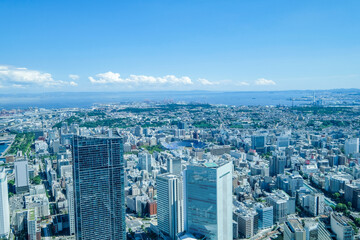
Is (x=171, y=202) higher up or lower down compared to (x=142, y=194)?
higher up

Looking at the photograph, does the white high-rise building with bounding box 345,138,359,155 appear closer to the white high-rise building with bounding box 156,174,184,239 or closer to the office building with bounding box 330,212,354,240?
the office building with bounding box 330,212,354,240

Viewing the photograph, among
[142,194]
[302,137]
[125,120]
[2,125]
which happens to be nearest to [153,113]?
[125,120]

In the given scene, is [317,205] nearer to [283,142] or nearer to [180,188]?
[180,188]

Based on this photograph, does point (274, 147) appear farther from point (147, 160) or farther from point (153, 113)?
point (153, 113)

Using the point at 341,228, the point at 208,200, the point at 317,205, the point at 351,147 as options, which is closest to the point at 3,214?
the point at 208,200

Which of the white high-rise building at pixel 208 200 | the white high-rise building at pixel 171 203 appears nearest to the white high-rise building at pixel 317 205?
the white high-rise building at pixel 208 200

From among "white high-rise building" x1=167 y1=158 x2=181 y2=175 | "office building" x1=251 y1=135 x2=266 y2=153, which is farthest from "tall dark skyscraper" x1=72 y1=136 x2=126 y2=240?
"office building" x1=251 y1=135 x2=266 y2=153
